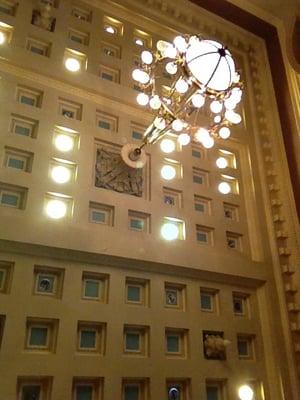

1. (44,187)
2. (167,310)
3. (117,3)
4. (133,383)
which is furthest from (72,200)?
(117,3)

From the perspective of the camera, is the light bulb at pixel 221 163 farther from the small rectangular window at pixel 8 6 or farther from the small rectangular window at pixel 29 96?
the small rectangular window at pixel 8 6

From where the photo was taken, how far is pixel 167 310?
2160 millimetres

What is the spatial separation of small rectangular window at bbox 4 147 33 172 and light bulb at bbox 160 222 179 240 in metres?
0.85

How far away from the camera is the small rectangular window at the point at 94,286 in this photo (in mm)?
2008

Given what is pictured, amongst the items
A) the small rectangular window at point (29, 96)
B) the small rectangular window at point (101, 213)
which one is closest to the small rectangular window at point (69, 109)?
the small rectangular window at point (29, 96)

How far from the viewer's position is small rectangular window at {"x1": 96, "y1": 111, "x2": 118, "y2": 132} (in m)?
2.52

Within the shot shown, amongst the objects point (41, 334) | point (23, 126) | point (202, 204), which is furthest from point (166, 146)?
point (41, 334)

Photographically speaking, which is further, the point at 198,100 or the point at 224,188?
the point at 224,188

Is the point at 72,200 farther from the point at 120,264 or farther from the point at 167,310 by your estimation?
the point at 167,310

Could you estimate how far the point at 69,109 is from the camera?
96.3 inches

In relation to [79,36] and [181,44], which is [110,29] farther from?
[181,44]

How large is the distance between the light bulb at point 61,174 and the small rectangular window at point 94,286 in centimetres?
54

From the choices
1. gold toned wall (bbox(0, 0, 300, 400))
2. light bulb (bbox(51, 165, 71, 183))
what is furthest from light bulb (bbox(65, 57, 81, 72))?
light bulb (bbox(51, 165, 71, 183))

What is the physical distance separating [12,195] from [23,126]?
0.45m
